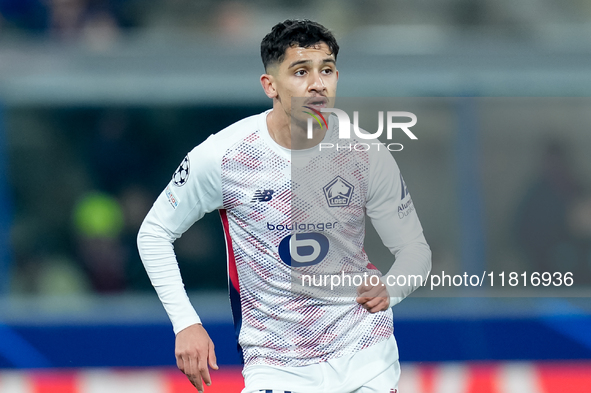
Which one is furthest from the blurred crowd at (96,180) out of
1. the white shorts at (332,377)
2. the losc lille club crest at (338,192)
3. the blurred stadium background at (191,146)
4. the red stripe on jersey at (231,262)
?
the white shorts at (332,377)

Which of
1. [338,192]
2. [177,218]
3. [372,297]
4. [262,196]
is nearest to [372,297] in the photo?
[372,297]

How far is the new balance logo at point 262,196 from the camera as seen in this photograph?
2.80 metres

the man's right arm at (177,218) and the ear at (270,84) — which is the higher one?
the ear at (270,84)

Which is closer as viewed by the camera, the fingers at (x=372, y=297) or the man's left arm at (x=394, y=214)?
the fingers at (x=372, y=297)

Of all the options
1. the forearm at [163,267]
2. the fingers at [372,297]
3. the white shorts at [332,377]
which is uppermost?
the forearm at [163,267]

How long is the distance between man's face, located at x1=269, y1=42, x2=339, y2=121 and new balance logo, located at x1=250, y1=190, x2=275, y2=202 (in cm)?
29

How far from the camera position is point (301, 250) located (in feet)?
9.12

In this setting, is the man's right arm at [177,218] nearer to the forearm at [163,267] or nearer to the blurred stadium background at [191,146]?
the forearm at [163,267]

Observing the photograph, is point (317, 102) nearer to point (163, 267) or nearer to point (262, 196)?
point (262, 196)

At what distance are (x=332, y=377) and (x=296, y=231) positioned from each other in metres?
0.53

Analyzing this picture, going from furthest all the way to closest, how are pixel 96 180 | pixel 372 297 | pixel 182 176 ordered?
pixel 96 180, pixel 182 176, pixel 372 297

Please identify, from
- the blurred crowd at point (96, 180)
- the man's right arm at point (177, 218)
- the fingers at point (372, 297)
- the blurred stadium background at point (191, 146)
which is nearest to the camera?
the fingers at point (372, 297)

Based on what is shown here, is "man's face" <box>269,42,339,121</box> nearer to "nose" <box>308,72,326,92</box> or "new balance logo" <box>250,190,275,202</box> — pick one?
"nose" <box>308,72,326,92</box>

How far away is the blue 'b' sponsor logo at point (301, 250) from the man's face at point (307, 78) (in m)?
0.43
